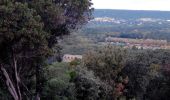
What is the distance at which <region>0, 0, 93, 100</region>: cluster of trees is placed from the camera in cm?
1138

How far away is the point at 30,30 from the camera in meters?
11.5

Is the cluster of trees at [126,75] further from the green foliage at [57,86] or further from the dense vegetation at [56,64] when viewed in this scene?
the green foliage at [57,86]

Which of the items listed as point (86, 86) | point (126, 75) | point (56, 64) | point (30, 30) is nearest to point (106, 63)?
point (126, 75)

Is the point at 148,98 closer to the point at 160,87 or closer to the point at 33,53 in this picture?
the point at 160,87

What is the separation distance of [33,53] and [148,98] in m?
20.1

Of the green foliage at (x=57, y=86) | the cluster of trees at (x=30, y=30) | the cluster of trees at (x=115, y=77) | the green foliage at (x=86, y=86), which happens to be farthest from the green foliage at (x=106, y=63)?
the cluster of trees at (x=30, y=30)

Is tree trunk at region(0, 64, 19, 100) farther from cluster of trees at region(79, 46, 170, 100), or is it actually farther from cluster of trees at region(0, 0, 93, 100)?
cluster of trees at region(79, 46, 170, 100)

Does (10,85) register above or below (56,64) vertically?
above

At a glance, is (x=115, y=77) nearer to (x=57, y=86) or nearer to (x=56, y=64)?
(x=56, y=64)

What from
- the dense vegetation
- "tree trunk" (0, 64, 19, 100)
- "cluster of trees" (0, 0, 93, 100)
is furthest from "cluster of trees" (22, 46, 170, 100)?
"tree trunk" (0, 64, 19, 100)

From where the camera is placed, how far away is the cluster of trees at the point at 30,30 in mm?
11383

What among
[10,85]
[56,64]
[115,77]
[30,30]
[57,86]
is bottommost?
[115,77]

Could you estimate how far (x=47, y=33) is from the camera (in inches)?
505

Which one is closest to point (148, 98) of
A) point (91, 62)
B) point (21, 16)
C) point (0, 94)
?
point (91, 62)
